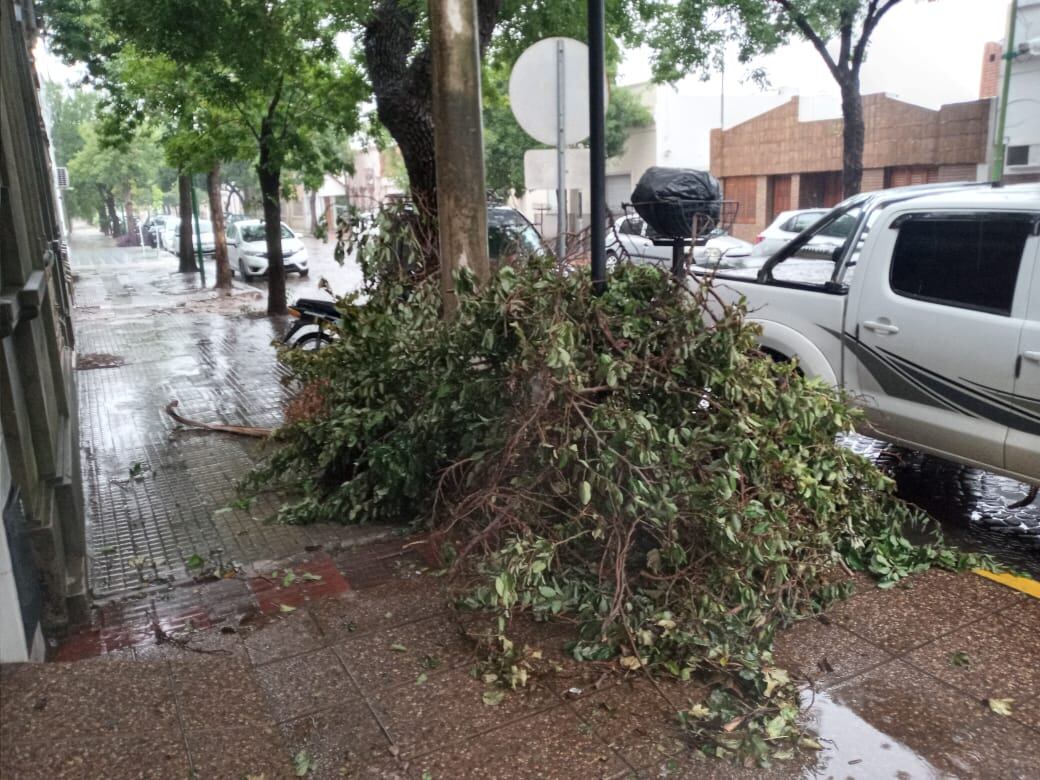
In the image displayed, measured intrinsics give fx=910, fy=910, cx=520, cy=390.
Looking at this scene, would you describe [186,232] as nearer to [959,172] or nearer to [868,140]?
[868,140]

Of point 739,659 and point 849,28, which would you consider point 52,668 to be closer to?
point 739,659

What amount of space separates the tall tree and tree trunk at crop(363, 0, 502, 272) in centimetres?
1074

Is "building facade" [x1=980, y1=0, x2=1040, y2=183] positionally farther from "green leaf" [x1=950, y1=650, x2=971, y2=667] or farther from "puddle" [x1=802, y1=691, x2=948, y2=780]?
"puddle" [x1=802, y1=691, x2=948, y2=780]

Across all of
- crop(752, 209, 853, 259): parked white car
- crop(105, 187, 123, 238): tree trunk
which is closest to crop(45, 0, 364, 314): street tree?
crop(752, 209, 853, 259): parked white car

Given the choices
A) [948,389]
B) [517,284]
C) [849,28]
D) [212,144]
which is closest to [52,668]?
[517,284]

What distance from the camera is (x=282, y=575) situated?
16.0 ft

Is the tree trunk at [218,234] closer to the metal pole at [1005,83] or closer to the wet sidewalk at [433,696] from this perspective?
the metal pole at [1005,83]

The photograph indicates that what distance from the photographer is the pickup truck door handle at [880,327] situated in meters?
5.77

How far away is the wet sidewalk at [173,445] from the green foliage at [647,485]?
1095 mm

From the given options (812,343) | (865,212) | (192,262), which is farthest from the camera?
(192,262)

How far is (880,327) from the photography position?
5.84 m

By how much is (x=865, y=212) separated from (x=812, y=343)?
1.42 meters

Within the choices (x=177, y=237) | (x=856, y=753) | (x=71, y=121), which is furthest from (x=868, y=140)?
(x=71, y=121)

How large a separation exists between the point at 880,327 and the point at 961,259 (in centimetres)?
63
